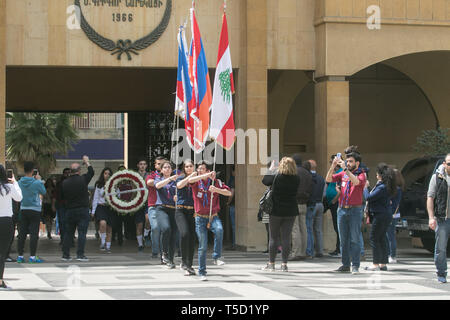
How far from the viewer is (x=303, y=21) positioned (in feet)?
63.3

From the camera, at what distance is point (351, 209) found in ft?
45.0

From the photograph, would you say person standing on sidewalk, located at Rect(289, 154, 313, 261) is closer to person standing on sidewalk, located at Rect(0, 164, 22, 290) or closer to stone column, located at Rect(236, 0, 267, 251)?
stone column, located at Rect(236, 0, 267, 251)

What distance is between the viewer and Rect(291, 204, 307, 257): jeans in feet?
53.6

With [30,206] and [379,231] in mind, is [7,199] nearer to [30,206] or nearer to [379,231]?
[30,206]

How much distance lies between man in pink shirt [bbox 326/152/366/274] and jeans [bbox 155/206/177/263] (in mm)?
2909

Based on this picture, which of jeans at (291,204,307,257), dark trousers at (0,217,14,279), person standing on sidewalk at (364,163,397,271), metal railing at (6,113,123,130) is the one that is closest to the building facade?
jeans at (291,204,307,257)

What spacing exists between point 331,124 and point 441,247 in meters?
7.00

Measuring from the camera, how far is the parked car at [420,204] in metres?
17.7

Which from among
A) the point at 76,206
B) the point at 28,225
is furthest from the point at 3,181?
the point at 76,206

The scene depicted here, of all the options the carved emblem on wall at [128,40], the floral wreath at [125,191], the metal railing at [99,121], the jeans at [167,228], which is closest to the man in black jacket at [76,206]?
the jeans at [167,228]

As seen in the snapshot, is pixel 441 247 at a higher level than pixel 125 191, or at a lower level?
lower

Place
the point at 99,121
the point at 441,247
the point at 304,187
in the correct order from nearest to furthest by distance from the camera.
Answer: the point at 441,247 < the point at 304,187 < the point at 99,121

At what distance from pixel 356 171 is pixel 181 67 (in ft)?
12.4

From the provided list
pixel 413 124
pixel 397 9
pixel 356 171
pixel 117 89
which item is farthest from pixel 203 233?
pixel 413 124
